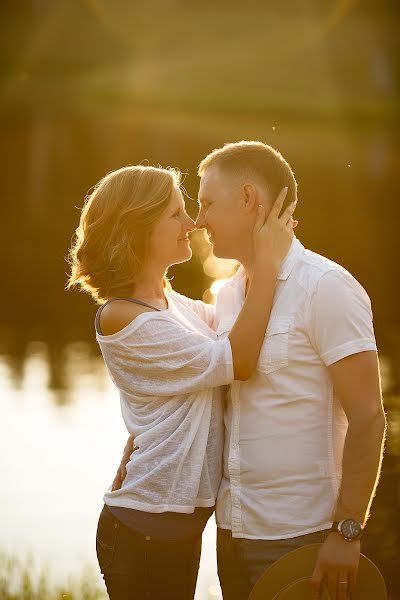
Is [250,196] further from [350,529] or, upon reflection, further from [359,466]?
[350,529]

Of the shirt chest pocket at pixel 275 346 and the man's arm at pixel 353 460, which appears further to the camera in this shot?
the shirt chest pocket at pixel 275 346

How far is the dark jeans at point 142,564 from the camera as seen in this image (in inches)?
133

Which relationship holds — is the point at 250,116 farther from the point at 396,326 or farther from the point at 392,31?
the point at 396,326

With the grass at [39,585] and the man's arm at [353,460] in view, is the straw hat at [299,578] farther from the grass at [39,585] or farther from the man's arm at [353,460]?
the grass at [39,585]

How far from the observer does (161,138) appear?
36.9 meters

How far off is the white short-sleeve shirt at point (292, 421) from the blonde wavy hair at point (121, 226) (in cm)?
45

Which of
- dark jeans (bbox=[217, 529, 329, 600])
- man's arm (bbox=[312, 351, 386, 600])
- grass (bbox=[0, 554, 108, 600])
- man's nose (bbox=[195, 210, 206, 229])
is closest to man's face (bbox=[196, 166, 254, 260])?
man's nose (bbox=[195, 210, 206, 229])

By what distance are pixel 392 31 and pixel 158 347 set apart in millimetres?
41287

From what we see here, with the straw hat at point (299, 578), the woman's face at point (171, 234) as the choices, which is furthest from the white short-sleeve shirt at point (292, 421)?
the woman's face at point (171, 234)

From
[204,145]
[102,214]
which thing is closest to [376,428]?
[102,214]

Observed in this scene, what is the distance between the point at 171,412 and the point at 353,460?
1.90 feet

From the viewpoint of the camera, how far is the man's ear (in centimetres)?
341

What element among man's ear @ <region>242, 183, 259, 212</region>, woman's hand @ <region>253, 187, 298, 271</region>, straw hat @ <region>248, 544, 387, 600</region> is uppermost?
man's ear @ <region>242, 183, 259, 212</region>

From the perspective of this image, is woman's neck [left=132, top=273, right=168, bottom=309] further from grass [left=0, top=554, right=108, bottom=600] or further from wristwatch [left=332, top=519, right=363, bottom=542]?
grass [left=0, top=554, right=108, bottom=600]
